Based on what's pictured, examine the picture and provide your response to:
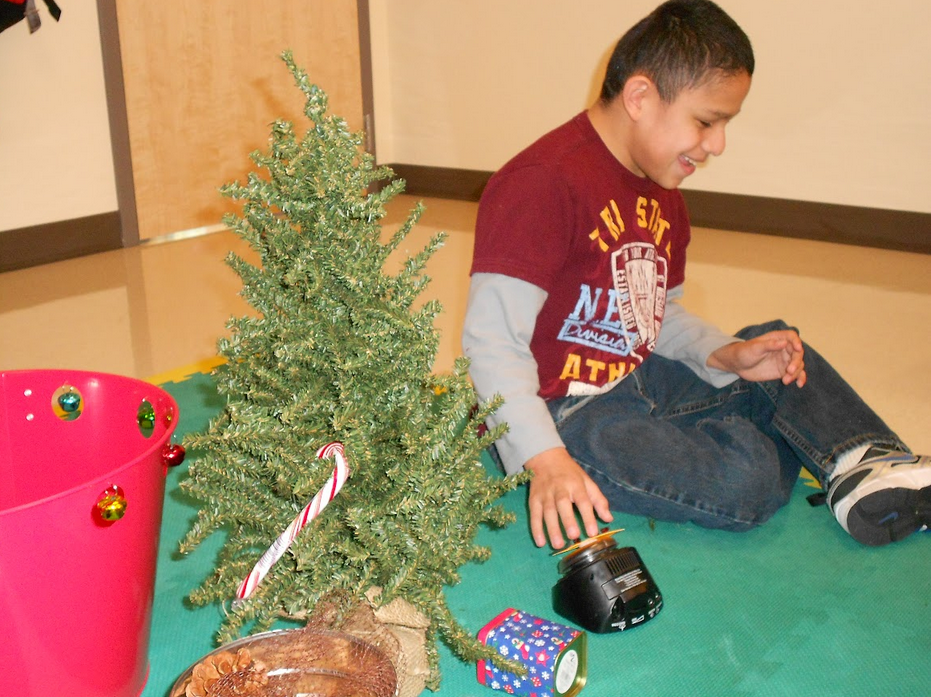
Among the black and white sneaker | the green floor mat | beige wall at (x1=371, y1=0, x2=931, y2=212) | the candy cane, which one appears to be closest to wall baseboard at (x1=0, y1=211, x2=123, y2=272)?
beige wall at (x1=371, y1=0, x2=931, y2=212)

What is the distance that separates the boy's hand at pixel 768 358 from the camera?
4.23 ft

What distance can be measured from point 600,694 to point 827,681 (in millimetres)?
240

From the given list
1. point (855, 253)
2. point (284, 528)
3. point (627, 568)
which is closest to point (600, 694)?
point (627, 568)

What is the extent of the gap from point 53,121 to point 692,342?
78.8 inches

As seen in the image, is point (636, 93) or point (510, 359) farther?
point (636, 93)

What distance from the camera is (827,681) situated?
3.19 feet

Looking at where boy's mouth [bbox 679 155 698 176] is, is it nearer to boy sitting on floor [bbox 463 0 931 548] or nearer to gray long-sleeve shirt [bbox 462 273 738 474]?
boy sitting on floor [bbox 463 0 931 548]

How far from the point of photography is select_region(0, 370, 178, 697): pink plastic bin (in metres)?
0.74

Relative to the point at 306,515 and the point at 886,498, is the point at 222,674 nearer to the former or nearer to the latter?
the point at 306,515

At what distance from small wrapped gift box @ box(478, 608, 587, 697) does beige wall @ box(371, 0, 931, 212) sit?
7.69ft

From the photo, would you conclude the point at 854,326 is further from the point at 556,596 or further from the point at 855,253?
the point at 556,596

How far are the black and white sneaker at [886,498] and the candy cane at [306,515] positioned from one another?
760mm

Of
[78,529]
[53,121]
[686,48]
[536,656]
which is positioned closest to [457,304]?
[686,48]

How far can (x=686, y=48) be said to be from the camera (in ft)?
3.88
